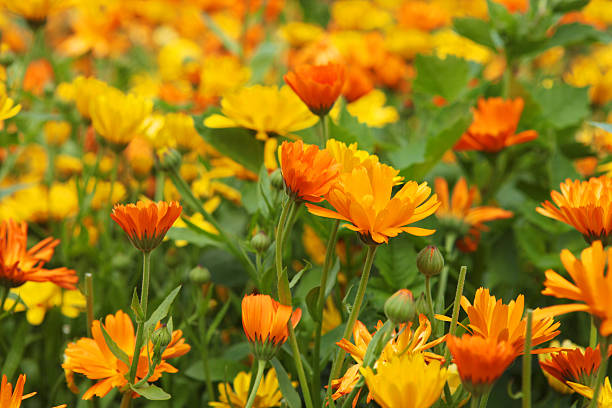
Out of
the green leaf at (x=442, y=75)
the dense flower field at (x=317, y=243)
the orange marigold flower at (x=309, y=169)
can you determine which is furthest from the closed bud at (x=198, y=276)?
the green leaf at (x=442, y=75)

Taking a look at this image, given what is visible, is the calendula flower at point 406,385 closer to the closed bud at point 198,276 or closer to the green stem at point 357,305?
the green stem at point 357,305

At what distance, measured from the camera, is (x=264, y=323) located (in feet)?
1.36

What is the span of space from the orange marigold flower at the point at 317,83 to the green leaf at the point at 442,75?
347 millimetres

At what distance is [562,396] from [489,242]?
266 millimetres

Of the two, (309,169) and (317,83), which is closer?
(309,169)

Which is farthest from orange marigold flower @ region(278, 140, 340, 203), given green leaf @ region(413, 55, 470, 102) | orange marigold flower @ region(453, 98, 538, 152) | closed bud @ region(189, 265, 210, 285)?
green leaf @ region(413, 55, 470, 102)

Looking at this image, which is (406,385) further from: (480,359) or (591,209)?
(591,209)

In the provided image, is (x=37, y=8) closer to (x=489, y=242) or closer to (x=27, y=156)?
(x=27, y=156)

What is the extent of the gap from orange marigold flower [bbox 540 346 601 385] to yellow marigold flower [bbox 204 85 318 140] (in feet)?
1.16

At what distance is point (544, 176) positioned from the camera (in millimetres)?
968

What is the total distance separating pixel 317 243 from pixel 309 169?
353 millimetres

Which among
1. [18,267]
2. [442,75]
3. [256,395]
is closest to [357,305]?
[256,395]

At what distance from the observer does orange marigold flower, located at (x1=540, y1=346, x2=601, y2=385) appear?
420 millimetres

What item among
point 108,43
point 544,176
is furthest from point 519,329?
point 108,43
